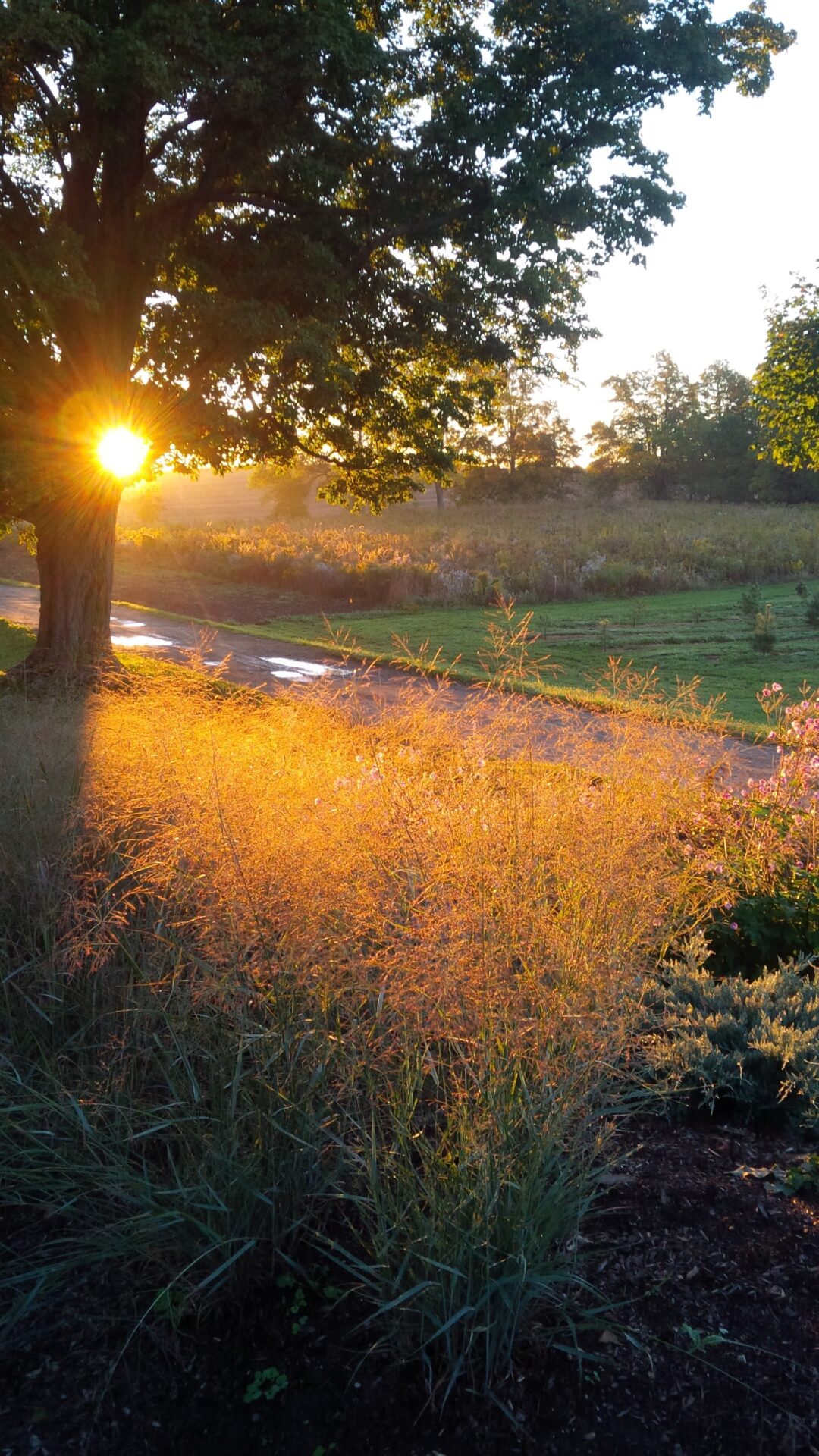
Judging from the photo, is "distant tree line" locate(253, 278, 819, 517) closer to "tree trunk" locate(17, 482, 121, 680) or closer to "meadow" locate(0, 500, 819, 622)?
"meadow" locate(0, 500, 819, 622)

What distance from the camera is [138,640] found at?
49.6ft

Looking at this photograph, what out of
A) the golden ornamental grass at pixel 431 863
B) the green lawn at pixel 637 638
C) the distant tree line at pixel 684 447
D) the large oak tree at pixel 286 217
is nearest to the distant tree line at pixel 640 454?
the distant tree line at pixel 684 447

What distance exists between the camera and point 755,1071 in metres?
3.07

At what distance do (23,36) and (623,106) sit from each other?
6.03 m

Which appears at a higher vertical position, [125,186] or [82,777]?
[125,186]

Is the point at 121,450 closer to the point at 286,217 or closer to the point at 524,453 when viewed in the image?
the point at 286,217

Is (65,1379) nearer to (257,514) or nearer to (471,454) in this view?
(471,454)

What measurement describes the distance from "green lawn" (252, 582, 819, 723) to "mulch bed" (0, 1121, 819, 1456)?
325 inches

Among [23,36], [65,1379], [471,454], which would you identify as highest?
[23,36]

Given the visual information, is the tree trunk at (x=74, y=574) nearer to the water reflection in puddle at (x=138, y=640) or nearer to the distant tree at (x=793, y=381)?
the water reflection in puddle at (x=138, y=640)

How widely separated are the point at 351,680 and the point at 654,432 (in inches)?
2174

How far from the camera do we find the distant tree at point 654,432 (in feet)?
168

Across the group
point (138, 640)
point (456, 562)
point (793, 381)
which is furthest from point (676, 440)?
point (138, 640)

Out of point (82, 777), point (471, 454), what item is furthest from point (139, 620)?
point (82, 777)
